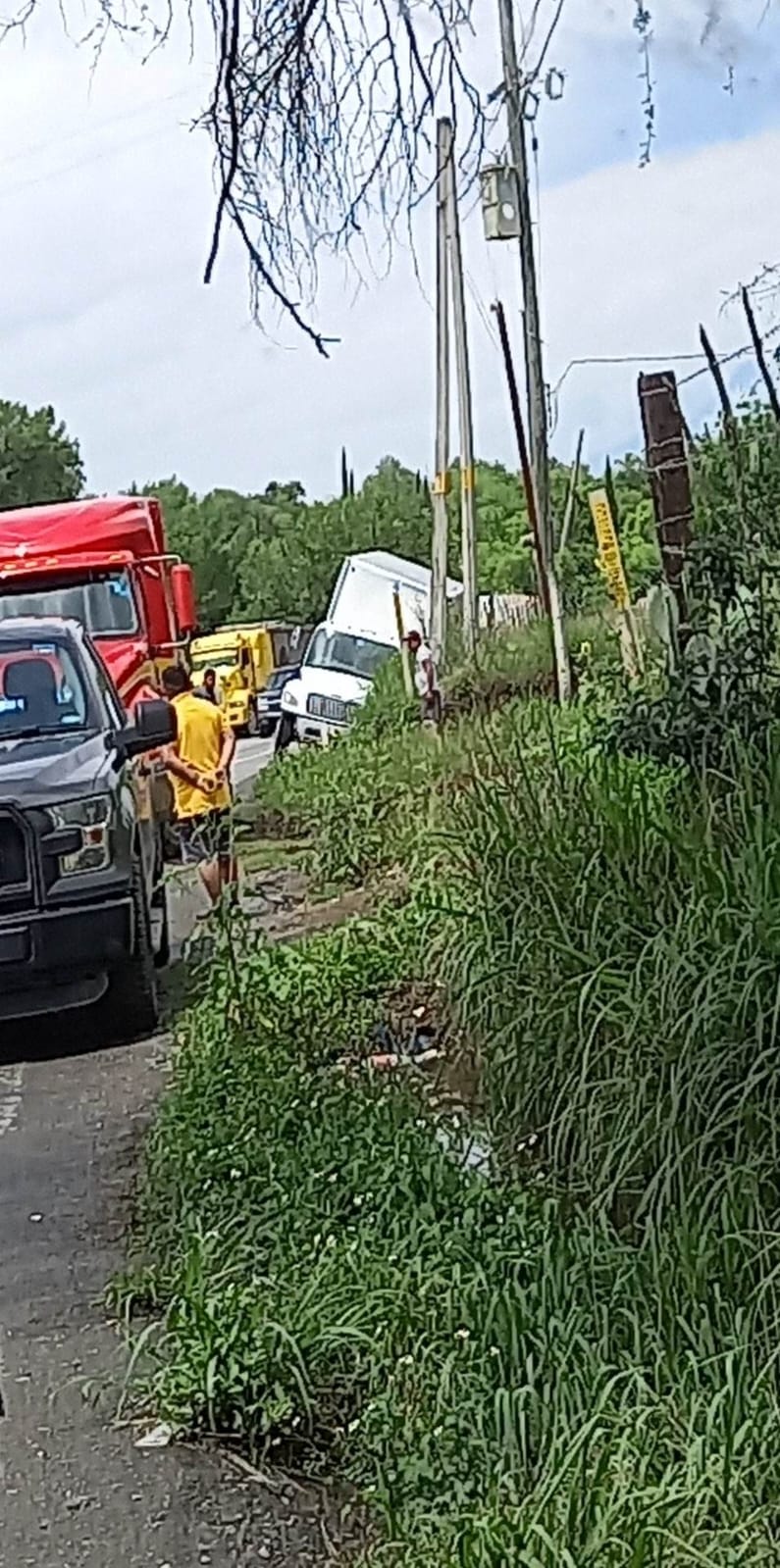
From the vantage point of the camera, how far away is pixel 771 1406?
4062 mm

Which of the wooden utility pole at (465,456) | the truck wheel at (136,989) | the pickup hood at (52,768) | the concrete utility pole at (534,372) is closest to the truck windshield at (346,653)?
the wooden utility pole at (465,456)

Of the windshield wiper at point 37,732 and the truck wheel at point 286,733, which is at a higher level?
the windshield wiper at point 37,732

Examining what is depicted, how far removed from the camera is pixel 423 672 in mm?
20094

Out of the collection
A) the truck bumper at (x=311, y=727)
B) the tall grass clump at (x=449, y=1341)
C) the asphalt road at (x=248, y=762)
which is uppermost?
the tall grass clump at (x=449, y=1341)

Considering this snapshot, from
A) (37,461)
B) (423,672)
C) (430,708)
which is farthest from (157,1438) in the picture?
(37,461)

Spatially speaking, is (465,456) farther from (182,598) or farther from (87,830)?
(87,830)

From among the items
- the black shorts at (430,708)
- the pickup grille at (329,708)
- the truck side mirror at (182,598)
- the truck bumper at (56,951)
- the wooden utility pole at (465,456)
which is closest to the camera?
the truck bumper at (56,951)

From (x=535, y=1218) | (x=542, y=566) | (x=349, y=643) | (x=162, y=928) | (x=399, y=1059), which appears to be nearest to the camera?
(x=535, y=1218)

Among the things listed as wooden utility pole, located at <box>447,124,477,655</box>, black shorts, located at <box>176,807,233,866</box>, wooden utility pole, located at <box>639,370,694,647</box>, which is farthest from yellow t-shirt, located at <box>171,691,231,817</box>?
wooden utility pole, located at <box>447,124,477,655</box>

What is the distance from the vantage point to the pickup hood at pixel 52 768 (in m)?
9.36

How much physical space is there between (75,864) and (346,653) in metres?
22.6

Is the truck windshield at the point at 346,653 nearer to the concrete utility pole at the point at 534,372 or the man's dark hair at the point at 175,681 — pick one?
the man's dark hair at the point at 175,681

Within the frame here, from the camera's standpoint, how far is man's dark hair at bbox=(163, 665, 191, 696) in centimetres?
1530

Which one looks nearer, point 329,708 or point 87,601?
point 87,601
